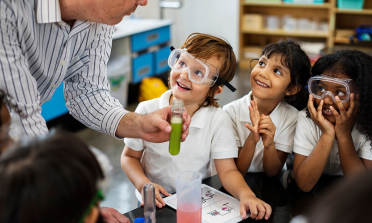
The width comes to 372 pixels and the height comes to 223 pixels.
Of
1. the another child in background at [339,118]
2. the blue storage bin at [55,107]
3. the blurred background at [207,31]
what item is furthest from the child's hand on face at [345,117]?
the blue storage bin at [55,107]

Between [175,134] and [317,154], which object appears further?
[317,154]

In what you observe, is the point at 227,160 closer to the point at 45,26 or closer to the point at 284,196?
the point at 284,196

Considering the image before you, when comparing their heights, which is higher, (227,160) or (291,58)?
(291,58)

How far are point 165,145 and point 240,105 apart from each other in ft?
1.43

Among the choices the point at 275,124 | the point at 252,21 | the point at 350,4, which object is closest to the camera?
the point at 275,124

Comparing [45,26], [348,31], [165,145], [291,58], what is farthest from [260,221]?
[348,31]

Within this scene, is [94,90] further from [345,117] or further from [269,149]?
[345,117]

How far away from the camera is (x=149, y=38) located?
4762 mm

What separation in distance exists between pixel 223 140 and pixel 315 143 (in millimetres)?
400

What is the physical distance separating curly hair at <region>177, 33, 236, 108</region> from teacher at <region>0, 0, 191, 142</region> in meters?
0.33

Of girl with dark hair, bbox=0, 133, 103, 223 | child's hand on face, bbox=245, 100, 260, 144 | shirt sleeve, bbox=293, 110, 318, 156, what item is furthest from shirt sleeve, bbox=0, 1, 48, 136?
shirt sleeve, bbox=293, 110, 318, 156

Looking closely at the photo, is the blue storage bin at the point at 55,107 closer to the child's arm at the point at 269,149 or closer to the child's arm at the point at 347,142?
the child's arm at the point at 269,149

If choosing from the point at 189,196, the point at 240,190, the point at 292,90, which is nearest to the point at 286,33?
the point at 292,90

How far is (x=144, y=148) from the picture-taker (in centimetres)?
163
